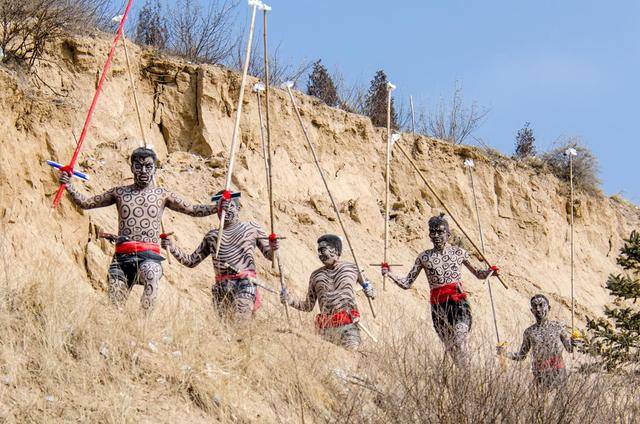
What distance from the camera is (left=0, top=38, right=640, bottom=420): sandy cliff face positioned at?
10789 millimetres

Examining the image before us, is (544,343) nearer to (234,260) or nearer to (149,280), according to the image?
(234,260)

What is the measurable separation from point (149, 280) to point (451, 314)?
2.90 metres

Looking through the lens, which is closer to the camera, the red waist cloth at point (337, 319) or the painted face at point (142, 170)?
the painted face at point (142, 170)

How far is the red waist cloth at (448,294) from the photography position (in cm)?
964

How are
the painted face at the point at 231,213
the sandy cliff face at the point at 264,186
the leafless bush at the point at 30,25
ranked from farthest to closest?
the leafless bush at the point at 30,25
the sandy cliff face at the point at 264,186
the painted face at the point at 231,213

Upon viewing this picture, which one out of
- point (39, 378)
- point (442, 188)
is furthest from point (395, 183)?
point (39, 378)

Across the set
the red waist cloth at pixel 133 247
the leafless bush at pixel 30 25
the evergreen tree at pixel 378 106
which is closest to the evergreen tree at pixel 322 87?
the evergreen tree at pixel 378 106

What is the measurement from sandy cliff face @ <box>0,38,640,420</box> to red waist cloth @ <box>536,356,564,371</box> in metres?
0.68

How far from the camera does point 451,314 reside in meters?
9.52

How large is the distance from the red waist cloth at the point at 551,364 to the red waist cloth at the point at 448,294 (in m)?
0.99

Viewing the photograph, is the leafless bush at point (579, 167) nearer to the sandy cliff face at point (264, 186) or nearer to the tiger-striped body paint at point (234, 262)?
the sandy cliff face at point (264, 186)

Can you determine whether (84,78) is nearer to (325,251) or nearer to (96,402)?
(325,251)

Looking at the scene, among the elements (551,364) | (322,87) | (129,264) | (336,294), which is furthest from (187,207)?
(322,87)

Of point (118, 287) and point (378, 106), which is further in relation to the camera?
point (378, 106)
